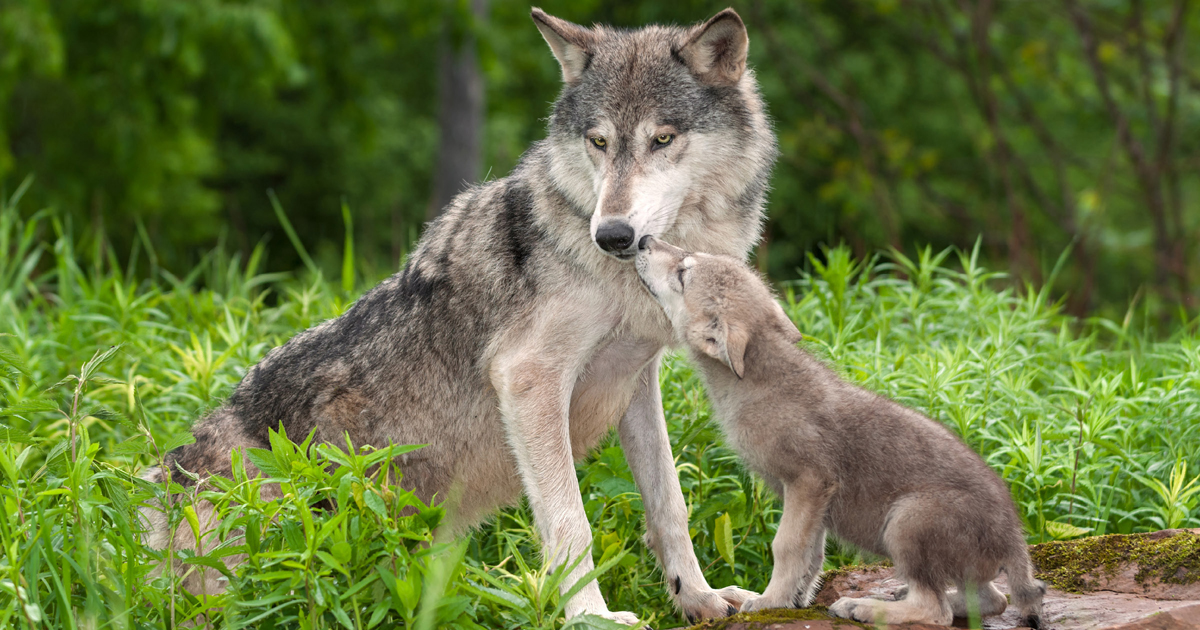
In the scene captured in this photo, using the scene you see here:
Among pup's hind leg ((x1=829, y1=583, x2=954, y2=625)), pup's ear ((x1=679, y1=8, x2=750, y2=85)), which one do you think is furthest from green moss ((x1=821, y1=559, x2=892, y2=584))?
Answer: pup's ear ((x1=679, y1=8, x2=750, y2=85))

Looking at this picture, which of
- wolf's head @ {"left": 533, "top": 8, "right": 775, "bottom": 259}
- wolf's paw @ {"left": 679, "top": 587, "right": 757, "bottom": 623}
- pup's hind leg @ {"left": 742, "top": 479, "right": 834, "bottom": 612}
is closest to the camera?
pup's hind leg @ {"left": 742, "top": 479, "right": 834, "bottom": 612}

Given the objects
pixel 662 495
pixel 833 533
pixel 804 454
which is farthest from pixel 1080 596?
pixel 662 495

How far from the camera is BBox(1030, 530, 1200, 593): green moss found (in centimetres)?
373

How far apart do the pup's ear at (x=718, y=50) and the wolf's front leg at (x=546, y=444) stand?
1.30m

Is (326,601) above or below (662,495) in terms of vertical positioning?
above

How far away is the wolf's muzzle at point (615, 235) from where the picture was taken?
3.66 m

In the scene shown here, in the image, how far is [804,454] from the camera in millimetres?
3469

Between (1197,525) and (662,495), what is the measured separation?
2.44 metres

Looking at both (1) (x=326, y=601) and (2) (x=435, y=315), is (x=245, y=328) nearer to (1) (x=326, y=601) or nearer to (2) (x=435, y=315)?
(2) (x=435, y=315)

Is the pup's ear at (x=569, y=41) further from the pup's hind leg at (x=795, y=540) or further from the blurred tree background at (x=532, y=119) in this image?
the pup's hind leg at (x=795, y=540)

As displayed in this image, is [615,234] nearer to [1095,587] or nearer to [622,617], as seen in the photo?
[622,617]

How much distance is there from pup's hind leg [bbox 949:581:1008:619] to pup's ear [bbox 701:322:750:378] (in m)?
1.03

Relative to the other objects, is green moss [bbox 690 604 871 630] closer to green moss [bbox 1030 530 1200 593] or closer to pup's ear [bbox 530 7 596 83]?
green moss [bbox 1030 530 1200 593]

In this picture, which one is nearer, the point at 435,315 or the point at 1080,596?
the point at 1080,596
